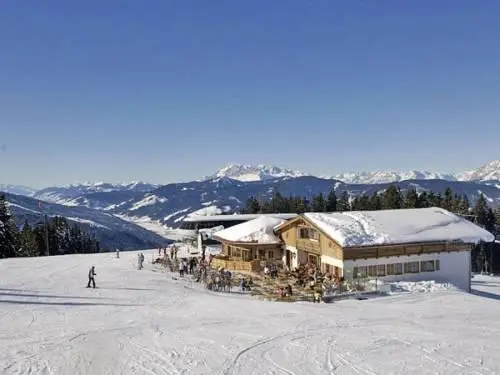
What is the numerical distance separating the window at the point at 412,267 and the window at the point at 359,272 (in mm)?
3272

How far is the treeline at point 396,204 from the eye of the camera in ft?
267

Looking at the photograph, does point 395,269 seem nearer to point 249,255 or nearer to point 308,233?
point 308,233

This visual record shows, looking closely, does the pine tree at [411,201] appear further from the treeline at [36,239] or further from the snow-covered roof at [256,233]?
the treeline at [36,239]

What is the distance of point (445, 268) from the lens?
36.8m

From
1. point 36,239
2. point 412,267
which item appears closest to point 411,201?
point 412,267

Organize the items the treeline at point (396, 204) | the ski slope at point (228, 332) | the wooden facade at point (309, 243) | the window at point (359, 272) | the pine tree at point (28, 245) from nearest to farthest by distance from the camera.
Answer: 1. the ski slope at point (228, 332)
2. the window at point (359, 272)
3. the wooden facade at point (309, 243)
4. the pine tree at point (28, 245)
5. the treeline at point (396, 204)

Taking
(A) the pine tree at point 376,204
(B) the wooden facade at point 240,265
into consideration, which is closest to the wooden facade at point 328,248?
(B) the wooden facade at point 240,265

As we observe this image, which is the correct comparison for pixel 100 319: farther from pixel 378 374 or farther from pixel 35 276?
pixel 35 276

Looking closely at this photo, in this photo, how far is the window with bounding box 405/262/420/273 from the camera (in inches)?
1405

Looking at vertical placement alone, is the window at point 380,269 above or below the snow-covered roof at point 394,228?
below

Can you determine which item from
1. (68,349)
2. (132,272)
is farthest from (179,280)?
(68,349)

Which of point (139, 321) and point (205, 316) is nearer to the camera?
point (139, 321)

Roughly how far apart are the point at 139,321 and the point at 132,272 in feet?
51.8

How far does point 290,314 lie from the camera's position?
22.7 metres
